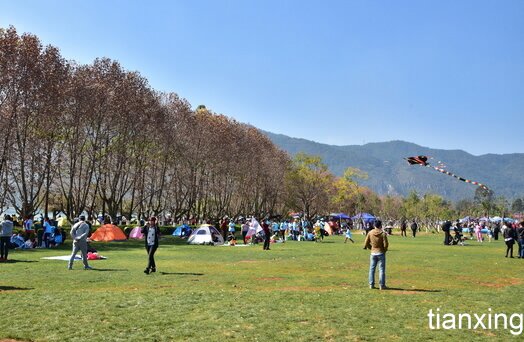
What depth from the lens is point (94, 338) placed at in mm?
8992

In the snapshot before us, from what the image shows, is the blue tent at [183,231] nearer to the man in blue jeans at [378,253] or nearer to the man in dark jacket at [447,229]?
the man in dark jacket at [447,229]

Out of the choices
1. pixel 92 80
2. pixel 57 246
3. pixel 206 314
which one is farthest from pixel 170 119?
pixel 206 314

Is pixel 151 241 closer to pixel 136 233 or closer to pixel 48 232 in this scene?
pixel 48 232

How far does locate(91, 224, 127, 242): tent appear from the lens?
128ft

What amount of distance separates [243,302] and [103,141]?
3745cm

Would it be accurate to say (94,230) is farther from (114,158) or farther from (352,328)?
(352,328)

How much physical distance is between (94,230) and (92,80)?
→ 1251 cm

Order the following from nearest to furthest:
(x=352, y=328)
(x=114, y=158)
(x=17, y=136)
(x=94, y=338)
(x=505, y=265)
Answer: (x=94, y=338) < (x=352, y=328) < (x=505, y=265) < (x=17, y=136) < (x=114, y=158)

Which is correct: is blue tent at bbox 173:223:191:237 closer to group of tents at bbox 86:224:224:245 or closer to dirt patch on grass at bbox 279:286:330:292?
group of tents at bbox 86:224:224:245

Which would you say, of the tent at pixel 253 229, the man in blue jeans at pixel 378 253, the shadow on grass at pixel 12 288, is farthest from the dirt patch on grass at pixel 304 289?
the tent at pixel 253 229

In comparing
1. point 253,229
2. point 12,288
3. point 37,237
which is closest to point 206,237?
point 253,229

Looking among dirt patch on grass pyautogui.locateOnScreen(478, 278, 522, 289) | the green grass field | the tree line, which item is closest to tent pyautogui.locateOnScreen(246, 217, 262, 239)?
the tree line

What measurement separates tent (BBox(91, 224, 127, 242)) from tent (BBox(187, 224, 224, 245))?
575cm

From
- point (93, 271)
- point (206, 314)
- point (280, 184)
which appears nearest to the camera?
point (206, 314)
